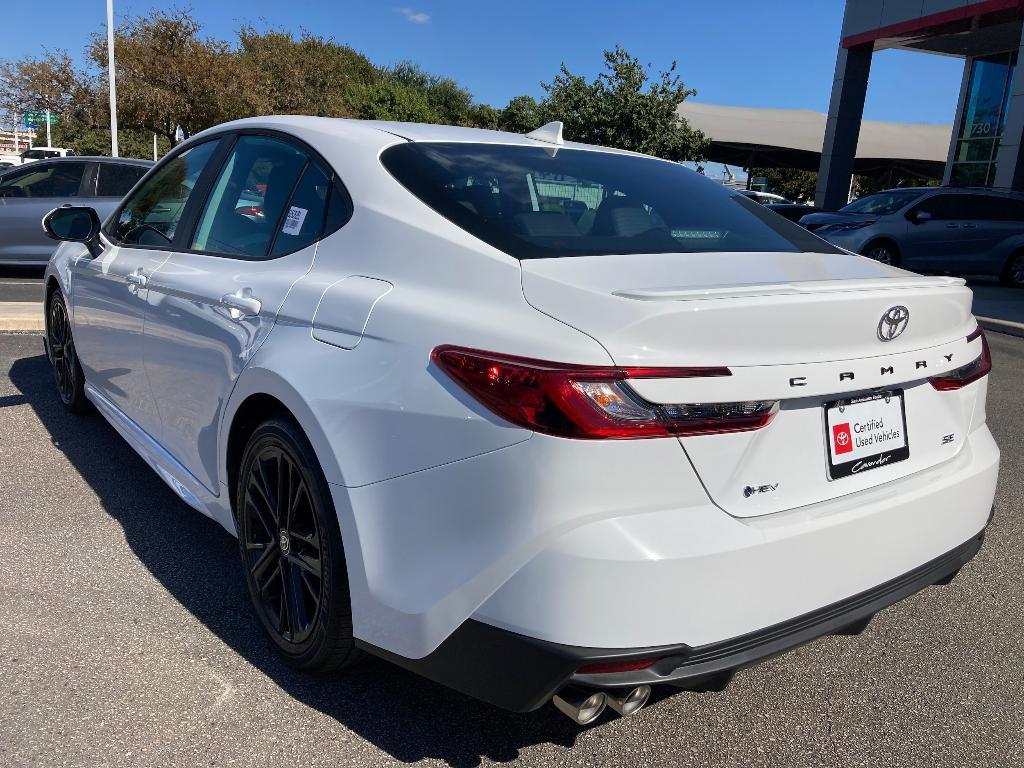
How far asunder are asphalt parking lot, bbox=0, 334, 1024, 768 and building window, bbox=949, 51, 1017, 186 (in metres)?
23.0

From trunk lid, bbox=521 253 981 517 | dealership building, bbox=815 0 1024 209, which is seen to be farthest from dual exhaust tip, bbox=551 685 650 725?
dealership building, bbox=815 0 1024 209

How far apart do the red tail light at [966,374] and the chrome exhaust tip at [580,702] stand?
120 cm

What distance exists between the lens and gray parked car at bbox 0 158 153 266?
11.0 metres

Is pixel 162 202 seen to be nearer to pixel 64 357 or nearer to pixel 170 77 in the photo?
pixel 64 357

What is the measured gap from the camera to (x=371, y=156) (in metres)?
2.59

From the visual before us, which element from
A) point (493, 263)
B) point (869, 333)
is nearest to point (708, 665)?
point (869, 333)

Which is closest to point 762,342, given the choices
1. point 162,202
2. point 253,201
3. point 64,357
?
point 253,201

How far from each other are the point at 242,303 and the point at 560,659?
1501mm

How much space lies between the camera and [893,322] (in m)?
2.13

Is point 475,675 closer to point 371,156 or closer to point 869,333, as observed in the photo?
point 869,333

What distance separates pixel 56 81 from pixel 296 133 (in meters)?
33.9

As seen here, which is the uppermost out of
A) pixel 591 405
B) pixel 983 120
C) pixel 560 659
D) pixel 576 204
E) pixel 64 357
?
pixel 983 120

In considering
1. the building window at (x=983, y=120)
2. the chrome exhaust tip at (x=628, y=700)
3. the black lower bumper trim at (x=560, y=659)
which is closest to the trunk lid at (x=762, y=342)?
the black lower bumper trim at (x=560, y=659)

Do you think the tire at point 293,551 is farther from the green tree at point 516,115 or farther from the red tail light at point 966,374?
the green tree at point 516,115
